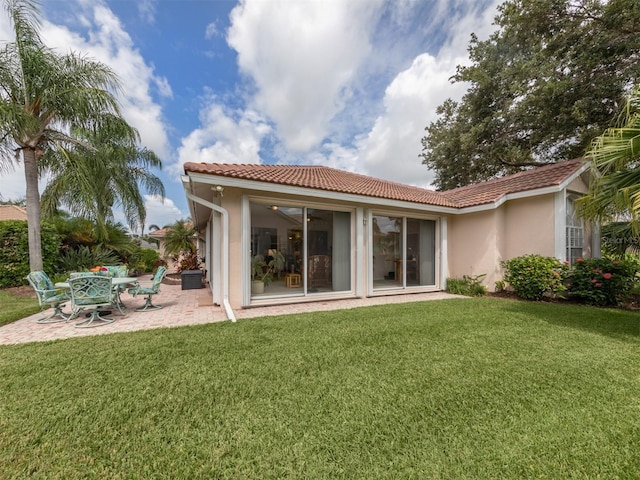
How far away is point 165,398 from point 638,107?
31.7 feet

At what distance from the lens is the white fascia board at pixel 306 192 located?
23.7 feet

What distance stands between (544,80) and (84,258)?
25.3 meters

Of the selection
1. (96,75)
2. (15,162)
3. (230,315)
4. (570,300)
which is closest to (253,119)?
(96,75)

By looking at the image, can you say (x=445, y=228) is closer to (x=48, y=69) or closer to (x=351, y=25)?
(x=351, y=25)

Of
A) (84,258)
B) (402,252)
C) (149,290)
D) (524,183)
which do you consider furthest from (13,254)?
(524,183)

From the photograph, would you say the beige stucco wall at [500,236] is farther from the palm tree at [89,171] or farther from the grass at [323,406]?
the palm tree at [89,171]

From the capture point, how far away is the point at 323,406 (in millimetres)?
3217

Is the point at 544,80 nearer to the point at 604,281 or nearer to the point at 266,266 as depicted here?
the point at 604,281

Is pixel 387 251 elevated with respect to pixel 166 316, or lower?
elevated

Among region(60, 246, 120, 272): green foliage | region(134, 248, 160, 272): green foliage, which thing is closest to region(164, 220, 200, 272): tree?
region(134, 248, 160, 272): green foliage

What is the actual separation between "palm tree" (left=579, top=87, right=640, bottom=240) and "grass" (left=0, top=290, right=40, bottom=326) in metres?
14.2

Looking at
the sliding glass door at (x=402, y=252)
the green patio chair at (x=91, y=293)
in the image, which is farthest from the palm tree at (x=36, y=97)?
the sliding glass door at (x=402, y=252)

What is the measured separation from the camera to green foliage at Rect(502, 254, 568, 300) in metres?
9.09

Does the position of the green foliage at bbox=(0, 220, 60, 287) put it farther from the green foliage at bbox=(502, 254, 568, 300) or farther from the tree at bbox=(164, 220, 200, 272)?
the green foliage at bbox=(502, 254, 568, 300)
